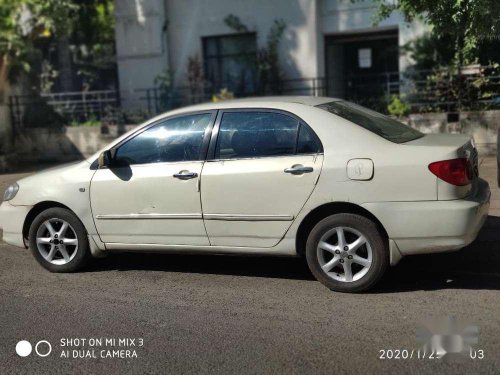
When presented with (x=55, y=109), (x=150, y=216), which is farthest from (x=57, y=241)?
(x=55, y=109)

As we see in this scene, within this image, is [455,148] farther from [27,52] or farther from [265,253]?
[27,52]

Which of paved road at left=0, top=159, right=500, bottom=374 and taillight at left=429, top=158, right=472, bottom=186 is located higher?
taillight at left=429, top=158, right=472, bottom=186

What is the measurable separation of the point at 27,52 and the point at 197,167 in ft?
32.7

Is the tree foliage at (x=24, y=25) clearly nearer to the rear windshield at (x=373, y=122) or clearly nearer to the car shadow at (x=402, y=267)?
the car shadow at (x=402, y=267)

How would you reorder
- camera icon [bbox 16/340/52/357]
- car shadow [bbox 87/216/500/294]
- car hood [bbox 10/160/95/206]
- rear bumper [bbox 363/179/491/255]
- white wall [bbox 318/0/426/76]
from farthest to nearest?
white wall [bbox 318/0/426/76] → car hood [bbox 10/160/95/206] → car shadow [bbox 87/216/500/294] → rear bumper [bbox 363/179/491/255] → camera icon [bbox 16/340/52/357]

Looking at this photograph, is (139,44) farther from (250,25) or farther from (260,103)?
(260,103)

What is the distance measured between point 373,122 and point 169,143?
184cm

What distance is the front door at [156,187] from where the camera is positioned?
5484mm

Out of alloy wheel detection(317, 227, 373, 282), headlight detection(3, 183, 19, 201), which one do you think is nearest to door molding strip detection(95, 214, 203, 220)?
headlight detection(3, 183, 19, 201)

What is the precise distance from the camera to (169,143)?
5680 millimetres

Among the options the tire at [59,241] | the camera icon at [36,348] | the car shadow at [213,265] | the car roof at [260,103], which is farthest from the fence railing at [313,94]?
the camera icon at [36,348]

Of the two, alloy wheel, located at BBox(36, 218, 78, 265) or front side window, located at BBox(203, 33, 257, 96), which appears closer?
alloy wheel, located at BBox(36, 218, 78, 265)

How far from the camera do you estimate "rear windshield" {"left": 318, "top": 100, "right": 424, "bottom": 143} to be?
17.3ft

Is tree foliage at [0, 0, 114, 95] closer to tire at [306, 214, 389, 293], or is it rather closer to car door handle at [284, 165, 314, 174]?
car door handle at [284, 165, 314, 174]
